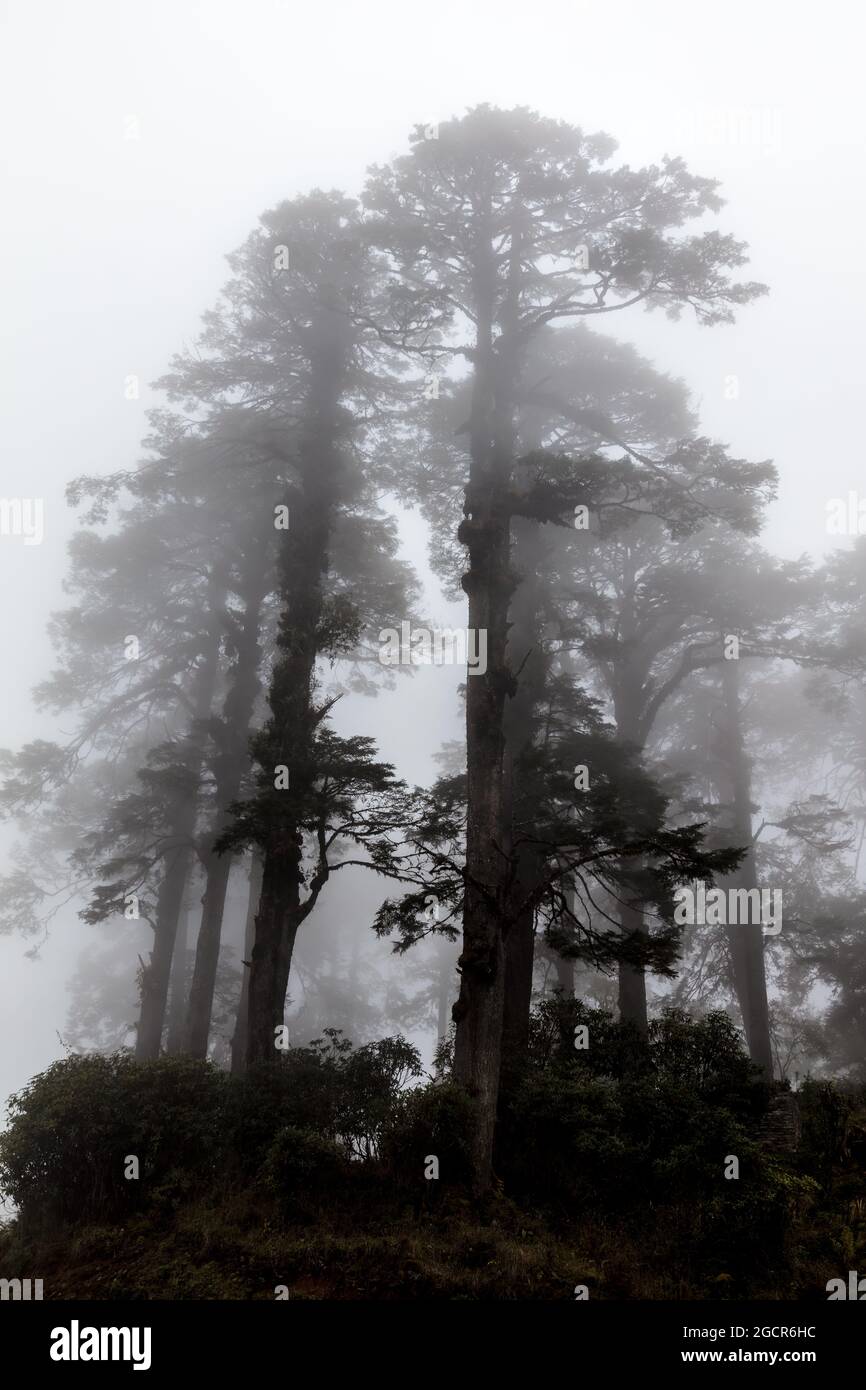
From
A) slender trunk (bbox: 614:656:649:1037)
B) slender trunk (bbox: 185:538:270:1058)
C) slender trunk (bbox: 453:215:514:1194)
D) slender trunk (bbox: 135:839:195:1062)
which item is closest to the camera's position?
slender trunk (bbox: 453:215:514:1194)

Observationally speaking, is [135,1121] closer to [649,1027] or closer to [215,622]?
[649,1027]

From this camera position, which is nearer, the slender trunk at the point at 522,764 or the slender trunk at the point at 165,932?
the slender trunk at the point at 522,764

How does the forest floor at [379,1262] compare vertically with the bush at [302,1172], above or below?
below

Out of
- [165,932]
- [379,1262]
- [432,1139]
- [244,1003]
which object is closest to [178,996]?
[165,932]

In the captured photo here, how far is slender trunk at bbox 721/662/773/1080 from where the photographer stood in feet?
65.8

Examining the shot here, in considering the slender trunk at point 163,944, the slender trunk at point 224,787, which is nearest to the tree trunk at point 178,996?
the slender trunk at point 163,944

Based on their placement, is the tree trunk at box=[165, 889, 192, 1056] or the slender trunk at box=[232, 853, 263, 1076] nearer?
the slender trunk at box=[232, 853, 263, 1076]

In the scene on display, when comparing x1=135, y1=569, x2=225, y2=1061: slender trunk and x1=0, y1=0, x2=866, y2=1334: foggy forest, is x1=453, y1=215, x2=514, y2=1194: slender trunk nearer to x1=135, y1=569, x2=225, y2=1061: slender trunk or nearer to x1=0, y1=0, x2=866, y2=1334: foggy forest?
x1=0, y1=0, x2=866, y2=1334: foggy forest

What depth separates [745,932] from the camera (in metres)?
21.1

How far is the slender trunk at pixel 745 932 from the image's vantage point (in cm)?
2005

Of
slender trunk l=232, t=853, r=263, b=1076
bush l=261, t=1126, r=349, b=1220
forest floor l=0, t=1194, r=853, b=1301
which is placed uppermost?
slender trunk l=232, t=853, r=263, b=1076

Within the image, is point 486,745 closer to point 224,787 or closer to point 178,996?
point 224,787

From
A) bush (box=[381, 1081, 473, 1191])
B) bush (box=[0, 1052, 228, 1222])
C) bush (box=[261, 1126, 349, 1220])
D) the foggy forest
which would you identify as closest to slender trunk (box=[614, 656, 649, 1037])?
the foggy forest

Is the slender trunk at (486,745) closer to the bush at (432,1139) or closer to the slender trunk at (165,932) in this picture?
the bush at (432,1139)
